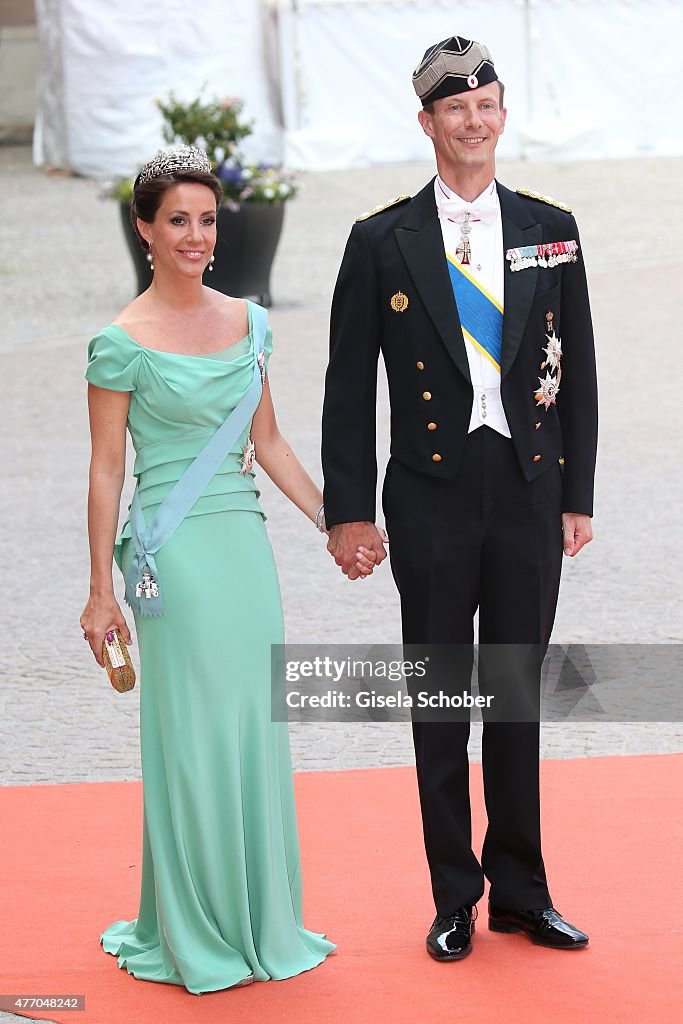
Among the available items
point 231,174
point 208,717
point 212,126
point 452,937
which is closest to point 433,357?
point 208,717

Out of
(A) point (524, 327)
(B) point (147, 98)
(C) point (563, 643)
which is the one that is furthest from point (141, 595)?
(B) point (147, 98)

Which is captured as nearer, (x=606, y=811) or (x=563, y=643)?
(x=606, y=811)

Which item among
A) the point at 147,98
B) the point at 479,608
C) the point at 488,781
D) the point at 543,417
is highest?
the point at 147,98

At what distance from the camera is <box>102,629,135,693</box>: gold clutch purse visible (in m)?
3.79

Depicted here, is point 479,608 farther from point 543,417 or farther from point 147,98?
point 147,98

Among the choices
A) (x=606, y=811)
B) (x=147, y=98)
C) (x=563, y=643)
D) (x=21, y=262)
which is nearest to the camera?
(x=606, y=811)

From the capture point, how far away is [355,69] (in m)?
22.3

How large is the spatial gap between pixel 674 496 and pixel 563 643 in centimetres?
227

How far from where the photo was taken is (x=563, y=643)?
6.44 m

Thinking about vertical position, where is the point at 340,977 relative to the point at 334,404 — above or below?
below

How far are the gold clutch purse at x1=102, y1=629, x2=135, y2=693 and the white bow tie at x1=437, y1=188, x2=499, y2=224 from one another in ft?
4.05

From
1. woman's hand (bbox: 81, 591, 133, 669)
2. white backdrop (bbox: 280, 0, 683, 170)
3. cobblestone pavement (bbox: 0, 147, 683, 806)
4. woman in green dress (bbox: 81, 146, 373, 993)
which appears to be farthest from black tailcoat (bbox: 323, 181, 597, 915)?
white backdrop (bbox: 280, 0, 683, 170)

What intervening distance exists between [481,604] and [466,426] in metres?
0.43

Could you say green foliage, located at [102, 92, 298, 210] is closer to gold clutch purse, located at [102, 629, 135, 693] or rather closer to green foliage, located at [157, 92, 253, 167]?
green foliage, located at [157, 92, 253, 167]
